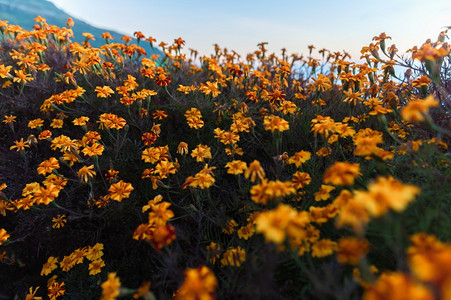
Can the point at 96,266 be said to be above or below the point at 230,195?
below

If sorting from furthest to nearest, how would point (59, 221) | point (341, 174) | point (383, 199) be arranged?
point (59, 221) → point (341, 174) → point (383, 199)

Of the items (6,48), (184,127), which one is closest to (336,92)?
(184,127)

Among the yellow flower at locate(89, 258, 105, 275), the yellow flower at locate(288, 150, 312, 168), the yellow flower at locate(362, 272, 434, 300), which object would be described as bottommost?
the yellow flower at locate(89, 258, 105, 275)

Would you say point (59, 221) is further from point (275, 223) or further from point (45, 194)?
point (275, 223)

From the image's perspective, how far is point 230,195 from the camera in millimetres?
2250

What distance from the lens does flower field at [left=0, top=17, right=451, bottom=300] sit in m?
0.98

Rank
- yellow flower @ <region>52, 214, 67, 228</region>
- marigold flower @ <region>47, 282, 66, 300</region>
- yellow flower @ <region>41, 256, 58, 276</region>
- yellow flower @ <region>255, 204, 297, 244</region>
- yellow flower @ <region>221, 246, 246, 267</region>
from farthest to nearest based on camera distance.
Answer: yellow flower @ <region>52, 214, 67, 228</region> → yellow flower @ <region>41, 256, 58, 276</region> → marigold flower @ <region>47, 282, 66, 300</region> → yellow flower @ <region>221, 246, 246, 267</region> → yellow flower @ <region>255, 204, 297, 244</region>

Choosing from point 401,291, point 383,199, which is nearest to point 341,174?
point 383,199

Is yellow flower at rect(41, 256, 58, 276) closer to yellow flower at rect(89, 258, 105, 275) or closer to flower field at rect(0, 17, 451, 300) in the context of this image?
flower field at rect(0, 17, 451, 300)

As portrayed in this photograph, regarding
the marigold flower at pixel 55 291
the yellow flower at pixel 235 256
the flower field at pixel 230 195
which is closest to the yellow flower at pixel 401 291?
the flower field at pixel 230 195

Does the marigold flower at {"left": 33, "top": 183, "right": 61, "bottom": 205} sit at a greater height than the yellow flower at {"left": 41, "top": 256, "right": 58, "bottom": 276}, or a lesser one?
greater

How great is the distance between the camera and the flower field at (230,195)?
975mm

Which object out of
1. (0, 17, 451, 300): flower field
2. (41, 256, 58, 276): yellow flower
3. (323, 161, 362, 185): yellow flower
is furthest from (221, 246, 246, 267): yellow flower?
(41, 256, 58, 276): yellow flower

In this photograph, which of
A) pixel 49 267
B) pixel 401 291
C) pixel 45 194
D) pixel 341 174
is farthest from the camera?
pixel 49 267
